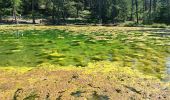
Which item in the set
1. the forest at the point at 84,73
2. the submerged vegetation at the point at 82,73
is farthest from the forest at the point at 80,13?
the submerged vegetation at the point at 82,73

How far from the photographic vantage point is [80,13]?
111 meters

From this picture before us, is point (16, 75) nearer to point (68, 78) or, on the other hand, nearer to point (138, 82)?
point (68, 78)

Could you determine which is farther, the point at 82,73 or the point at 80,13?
Answer: the point at 80,13

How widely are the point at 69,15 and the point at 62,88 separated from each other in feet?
296

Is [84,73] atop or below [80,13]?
below

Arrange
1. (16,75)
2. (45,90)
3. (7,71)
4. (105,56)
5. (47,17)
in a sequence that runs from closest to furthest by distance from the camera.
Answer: (45,90) → (16,75) → (7,71) → (105,56) → (47,17)

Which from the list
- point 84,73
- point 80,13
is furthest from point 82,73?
point 80,13

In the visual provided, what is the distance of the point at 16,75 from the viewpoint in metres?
22.1

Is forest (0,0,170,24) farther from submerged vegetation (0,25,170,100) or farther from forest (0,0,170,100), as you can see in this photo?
submerged vegetation (0,25,170,100)

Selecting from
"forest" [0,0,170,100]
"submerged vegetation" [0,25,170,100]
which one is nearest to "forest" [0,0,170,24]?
"forest" [0,0,170,100]

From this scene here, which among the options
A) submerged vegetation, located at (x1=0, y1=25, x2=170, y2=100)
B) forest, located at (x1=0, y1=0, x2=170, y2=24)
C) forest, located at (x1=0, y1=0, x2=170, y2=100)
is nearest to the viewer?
forest, located at (x1=0, y1=0, x2=170, y2=100)

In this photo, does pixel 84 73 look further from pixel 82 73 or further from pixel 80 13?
pixel 80 13

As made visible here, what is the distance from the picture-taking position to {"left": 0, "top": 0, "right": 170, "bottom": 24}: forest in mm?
93188

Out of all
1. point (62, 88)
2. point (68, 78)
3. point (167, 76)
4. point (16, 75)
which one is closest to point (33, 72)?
point (16, 75)
